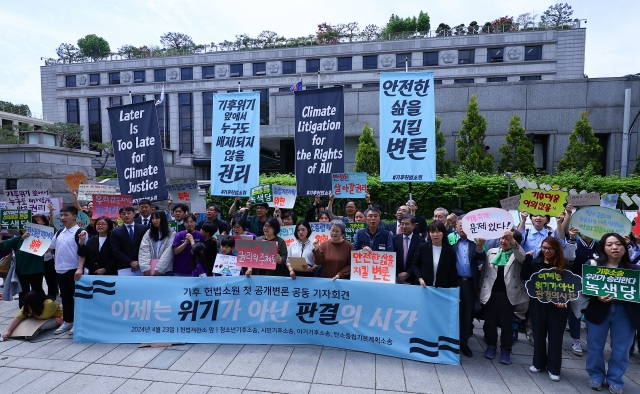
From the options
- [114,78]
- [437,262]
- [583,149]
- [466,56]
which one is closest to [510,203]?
[437,262]

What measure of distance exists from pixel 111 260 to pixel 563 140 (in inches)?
749

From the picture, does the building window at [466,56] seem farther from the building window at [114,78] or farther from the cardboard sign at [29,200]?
the building window at [114,78]

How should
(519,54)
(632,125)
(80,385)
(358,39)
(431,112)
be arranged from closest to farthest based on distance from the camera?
(80,385), (431,112), (632,125), (519,54), (358,39)

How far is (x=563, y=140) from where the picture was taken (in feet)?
55.0

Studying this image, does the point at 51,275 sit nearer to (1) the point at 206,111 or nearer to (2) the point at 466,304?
(2) the point at 466,304

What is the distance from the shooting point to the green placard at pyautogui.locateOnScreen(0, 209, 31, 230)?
586 cm

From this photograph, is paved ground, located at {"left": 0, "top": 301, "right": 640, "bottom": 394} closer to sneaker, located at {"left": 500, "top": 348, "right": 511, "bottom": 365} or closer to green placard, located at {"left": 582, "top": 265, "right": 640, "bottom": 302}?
sneaker, located at {"left": 500, "top": 348, "right": 511, "bottom": 365}

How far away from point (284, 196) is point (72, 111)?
53939 mm

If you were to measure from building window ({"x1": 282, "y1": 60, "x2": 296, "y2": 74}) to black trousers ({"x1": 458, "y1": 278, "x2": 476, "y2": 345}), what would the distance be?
40.4 metres

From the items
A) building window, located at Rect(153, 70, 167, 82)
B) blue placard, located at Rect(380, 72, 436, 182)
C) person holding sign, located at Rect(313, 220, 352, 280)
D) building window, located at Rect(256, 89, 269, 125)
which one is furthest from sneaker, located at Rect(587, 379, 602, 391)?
building window, located at Rect(153, 70, 167, 82)

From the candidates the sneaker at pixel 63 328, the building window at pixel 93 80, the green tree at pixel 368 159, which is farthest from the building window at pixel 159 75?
the sneaker at pixel 63 328

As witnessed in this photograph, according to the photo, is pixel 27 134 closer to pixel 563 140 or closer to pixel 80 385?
pixel 80 385

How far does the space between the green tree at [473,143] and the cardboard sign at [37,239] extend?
47.9 ft

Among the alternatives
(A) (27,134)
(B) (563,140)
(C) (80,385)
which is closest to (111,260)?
(C) (80,385)
